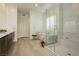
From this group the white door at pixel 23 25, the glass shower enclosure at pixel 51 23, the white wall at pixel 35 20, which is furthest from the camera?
the white door at pixel 23 25

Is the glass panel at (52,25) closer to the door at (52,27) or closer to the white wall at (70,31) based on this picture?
the door at (52,27)

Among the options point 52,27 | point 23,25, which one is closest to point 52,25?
point 52,27

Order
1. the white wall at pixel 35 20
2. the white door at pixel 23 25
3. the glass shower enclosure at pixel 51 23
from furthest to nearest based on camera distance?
the white door at pixel 23 25 < the white wall at pixel 35 20 < the glass shower enclosure at pixel 51 23

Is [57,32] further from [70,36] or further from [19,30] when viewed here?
[19,30]

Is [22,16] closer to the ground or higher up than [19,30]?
higher up

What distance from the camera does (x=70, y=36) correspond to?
1.52 metres

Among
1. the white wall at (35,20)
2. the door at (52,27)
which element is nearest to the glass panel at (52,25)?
the door at (52,27)

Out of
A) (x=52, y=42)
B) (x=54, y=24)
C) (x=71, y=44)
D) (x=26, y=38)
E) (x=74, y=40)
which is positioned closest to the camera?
(x=74, y=40)

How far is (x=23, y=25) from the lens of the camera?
7.14 ft

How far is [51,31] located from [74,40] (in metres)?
0.43

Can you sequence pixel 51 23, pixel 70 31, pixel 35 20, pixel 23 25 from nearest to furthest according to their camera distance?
pixel 70 31
pixel 51 23
pixel 35 20
pixel 23 25

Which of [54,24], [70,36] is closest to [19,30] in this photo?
[54,24]

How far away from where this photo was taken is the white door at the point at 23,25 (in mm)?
2079

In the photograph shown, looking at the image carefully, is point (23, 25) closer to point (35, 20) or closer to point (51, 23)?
point (35, 20)
